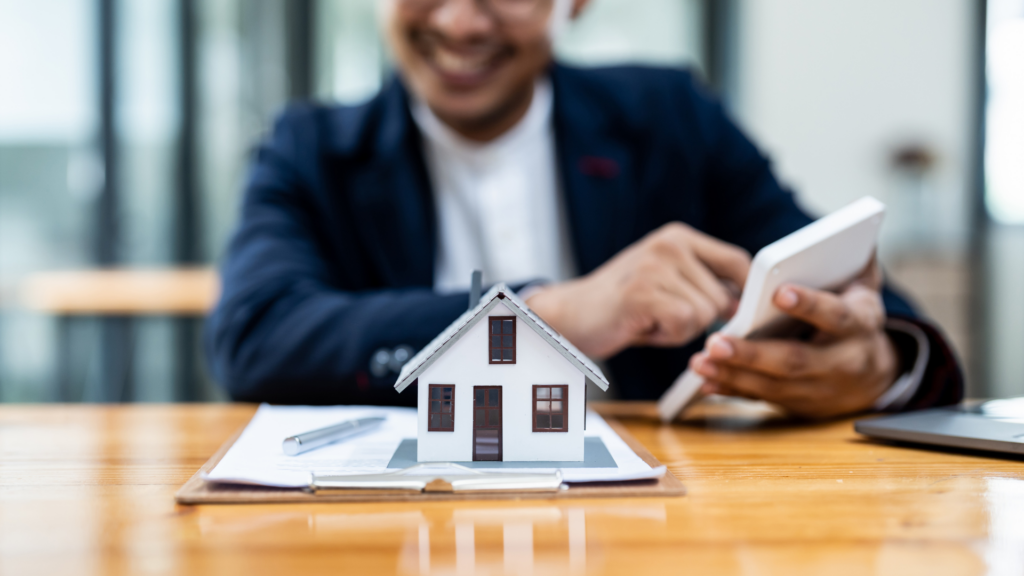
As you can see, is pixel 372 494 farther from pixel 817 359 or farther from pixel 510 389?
pixel 817 359

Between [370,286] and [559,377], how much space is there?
2.51 ft

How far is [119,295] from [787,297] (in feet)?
7.58

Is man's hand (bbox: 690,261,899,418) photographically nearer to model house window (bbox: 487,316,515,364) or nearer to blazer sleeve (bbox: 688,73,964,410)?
model house window (bbox: 487,316,515,364)

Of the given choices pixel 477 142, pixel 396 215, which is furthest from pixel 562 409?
pixel 477 142

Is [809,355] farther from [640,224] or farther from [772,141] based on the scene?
[772,141]

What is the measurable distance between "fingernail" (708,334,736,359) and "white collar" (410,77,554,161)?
2.27 ft

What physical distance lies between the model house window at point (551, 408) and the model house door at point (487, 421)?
3 cm

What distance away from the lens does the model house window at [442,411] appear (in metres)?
0.50

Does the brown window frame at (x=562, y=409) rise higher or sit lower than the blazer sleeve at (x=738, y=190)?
lower

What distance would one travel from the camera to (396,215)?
1159mm

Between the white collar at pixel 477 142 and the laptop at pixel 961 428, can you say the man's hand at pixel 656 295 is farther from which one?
the white collar at pixel 477 142

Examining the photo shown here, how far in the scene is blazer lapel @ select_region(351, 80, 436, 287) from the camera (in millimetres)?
1155

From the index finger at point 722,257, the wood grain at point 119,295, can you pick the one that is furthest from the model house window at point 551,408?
the wood grain at point 119,295

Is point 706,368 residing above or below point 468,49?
below
